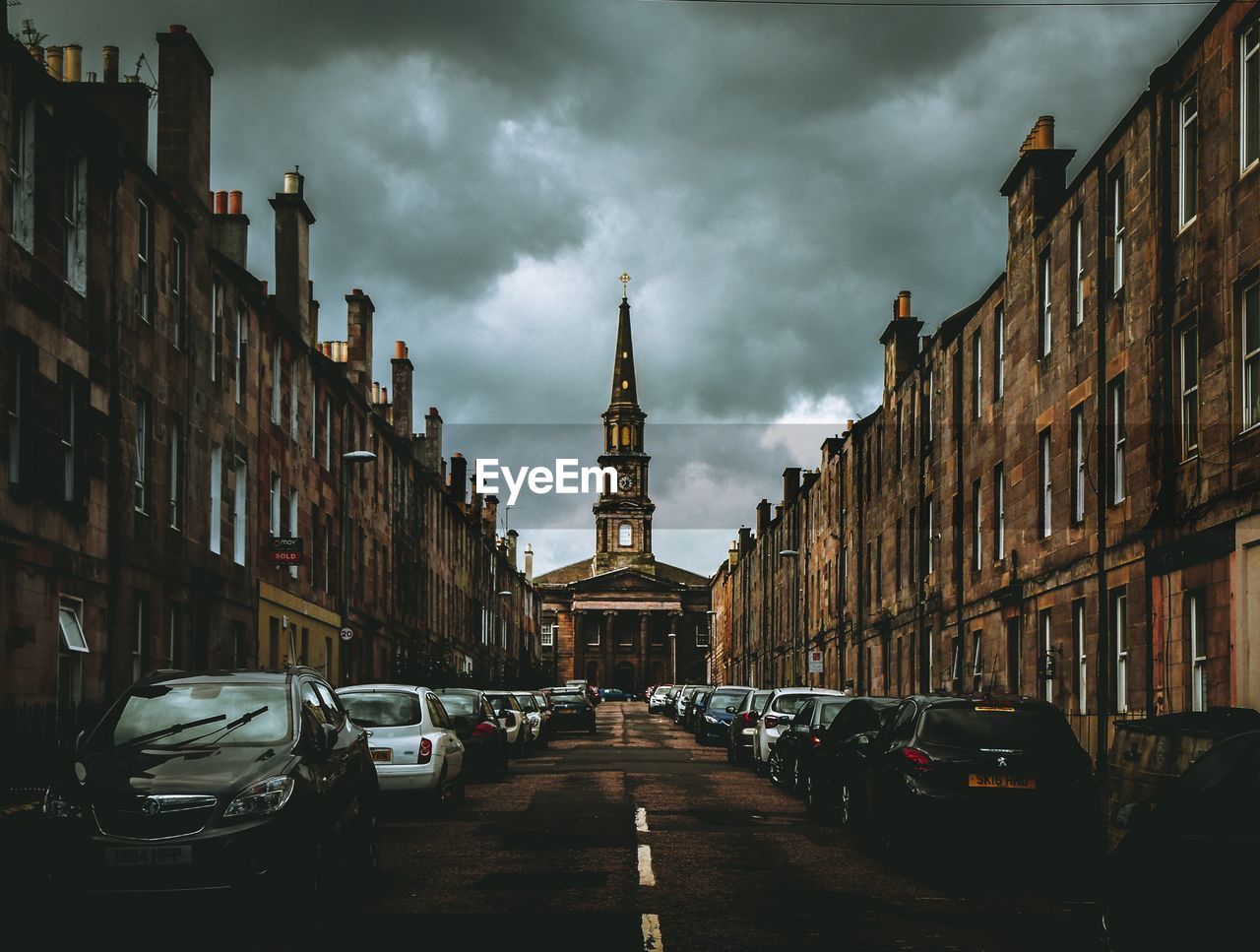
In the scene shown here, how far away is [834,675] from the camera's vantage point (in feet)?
171

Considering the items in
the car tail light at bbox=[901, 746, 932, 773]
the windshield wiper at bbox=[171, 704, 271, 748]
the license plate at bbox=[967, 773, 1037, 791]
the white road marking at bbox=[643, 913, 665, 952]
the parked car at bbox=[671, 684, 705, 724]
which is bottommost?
the parked car at bbox=[671, 684, 705, 724]

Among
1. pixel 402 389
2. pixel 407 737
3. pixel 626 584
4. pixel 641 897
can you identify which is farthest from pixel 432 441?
pixel 626 584

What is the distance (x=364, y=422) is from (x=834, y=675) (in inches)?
722

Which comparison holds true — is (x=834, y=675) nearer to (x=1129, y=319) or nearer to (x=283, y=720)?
(x=1129, y=319)

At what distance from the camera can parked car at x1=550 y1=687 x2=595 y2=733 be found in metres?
51.4

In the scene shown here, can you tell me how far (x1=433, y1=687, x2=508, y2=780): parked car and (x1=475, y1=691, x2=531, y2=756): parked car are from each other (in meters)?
4.44

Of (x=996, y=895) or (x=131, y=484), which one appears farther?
(x=131, y=484)

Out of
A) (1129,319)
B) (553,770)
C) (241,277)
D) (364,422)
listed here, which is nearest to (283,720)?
(1129,319)

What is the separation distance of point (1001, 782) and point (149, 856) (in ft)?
23.5

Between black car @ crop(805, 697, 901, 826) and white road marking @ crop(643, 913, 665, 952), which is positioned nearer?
white road marking @ crop(643, 913, 665, 952)

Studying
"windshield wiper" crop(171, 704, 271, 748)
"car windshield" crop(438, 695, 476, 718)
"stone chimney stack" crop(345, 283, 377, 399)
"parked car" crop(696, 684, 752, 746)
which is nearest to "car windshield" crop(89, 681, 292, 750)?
"windshield wiper" crop(171, 704, 271, 748)

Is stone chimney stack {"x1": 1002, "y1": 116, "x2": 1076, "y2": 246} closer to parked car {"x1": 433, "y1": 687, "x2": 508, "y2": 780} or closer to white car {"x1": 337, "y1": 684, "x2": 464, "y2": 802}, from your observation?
parked car {"x1": 433, "y1": 687, "x2": 508, "y2": 780}

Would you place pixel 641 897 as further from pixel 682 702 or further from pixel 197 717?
pixel 682 702

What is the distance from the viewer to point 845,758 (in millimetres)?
17078
